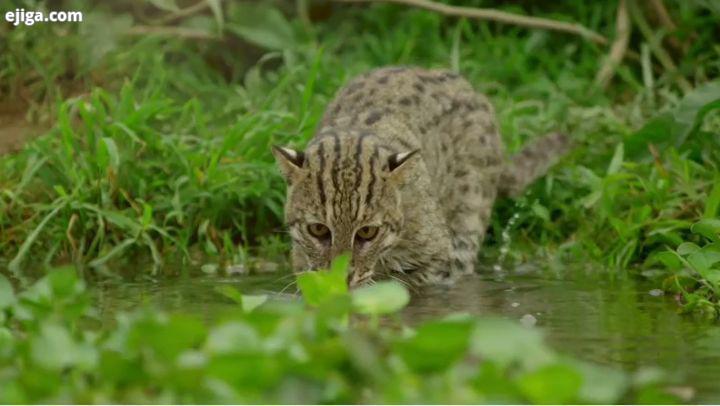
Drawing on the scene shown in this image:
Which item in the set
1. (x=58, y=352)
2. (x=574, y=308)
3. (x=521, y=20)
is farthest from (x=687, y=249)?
(x=521, y=20)

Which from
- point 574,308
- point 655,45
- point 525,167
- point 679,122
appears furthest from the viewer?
point 655,45

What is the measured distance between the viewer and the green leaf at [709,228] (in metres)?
8.53

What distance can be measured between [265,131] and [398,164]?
2.21 meters

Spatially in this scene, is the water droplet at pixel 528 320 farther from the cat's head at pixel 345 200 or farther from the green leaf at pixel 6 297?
the green leaf at pixel 6 297

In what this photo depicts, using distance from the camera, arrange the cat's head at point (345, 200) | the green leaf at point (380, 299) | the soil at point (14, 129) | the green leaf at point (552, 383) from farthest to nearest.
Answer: the soil at point (14, 129) < the cat's head at point (345, 200) < the green leaf at point (380, 299) < the green leaf at point (552, 383)

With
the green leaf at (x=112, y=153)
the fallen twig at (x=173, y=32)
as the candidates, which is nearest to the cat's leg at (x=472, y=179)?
the green leaf at (x=112, y=153)

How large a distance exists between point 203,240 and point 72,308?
415cm

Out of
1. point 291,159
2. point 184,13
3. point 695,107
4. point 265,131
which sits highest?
point 184,13

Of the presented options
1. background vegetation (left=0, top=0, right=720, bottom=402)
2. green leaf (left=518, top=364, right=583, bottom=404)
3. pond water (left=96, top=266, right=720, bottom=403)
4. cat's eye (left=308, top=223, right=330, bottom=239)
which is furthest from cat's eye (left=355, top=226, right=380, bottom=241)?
green leaf (left=518, top=364, right=583, bottom=404)

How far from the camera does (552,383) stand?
5105 millimetres

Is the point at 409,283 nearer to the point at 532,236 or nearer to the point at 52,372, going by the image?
the point at 532,236

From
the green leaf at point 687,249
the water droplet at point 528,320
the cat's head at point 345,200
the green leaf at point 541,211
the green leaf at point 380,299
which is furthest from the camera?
the green leaf at point 541,211

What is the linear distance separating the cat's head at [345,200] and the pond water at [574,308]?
0.42m

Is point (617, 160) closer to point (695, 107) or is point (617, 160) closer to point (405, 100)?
point (695, 107)
